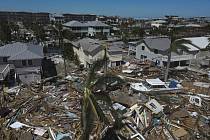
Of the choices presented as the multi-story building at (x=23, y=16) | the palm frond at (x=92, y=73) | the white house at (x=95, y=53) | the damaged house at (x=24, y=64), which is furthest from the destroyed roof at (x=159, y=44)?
the multi-story building at (x=23, y=16)

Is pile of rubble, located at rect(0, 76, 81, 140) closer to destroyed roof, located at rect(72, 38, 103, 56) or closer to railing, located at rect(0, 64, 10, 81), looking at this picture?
railing, located at rect(0, 64, 10, 81)

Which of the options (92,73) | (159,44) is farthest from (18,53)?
(159,44)

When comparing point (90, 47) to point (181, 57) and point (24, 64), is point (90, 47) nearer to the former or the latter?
point (24, 64)

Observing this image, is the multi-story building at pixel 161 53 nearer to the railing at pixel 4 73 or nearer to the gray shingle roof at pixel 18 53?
the gray shingle roof at pixel 18 53

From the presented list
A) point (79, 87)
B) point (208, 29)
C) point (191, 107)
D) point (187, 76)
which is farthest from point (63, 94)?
point (208, 29)

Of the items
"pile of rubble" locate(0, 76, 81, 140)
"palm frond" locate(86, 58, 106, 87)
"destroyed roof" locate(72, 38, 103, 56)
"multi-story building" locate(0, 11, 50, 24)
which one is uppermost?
"multi-story building" locate(0, 11, 50, 24)

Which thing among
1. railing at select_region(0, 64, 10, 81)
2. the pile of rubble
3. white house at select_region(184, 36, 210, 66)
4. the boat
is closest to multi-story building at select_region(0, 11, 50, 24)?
white house at select_region(184, 36, 210, 66)

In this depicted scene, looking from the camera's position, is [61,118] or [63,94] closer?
[61,118]

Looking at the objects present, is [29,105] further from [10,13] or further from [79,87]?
[10,13]
